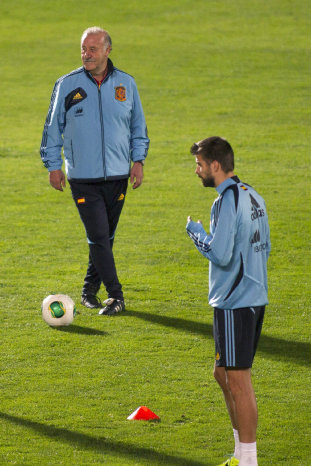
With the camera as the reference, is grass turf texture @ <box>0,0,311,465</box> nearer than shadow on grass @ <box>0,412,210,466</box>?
No

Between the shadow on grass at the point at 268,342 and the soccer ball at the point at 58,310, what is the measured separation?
2.28 ft

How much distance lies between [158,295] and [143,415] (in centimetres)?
313

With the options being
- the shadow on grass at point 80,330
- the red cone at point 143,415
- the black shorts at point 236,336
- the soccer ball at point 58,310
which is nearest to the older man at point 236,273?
the black shorts at point 236,336

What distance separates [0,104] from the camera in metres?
23.2

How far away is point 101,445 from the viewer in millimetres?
5742

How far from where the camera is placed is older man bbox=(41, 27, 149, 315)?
27.2ft

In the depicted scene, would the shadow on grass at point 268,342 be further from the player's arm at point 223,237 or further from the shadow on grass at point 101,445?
the player's arm at point 223,237

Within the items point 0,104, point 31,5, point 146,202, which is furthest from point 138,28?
point 146,202

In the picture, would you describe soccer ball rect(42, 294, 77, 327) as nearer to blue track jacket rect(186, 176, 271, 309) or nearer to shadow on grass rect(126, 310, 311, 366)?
shadow on grass rect(126, 310, 311, 366)

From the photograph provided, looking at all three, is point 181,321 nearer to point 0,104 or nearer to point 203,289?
point 203,289

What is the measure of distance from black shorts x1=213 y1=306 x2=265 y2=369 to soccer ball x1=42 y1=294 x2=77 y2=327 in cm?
311

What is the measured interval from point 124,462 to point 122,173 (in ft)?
11.7

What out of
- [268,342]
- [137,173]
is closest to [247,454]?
[268,342]

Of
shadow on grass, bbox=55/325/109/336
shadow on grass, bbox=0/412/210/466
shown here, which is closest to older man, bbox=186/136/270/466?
shadow on grass, bbox=0/412/210/466
